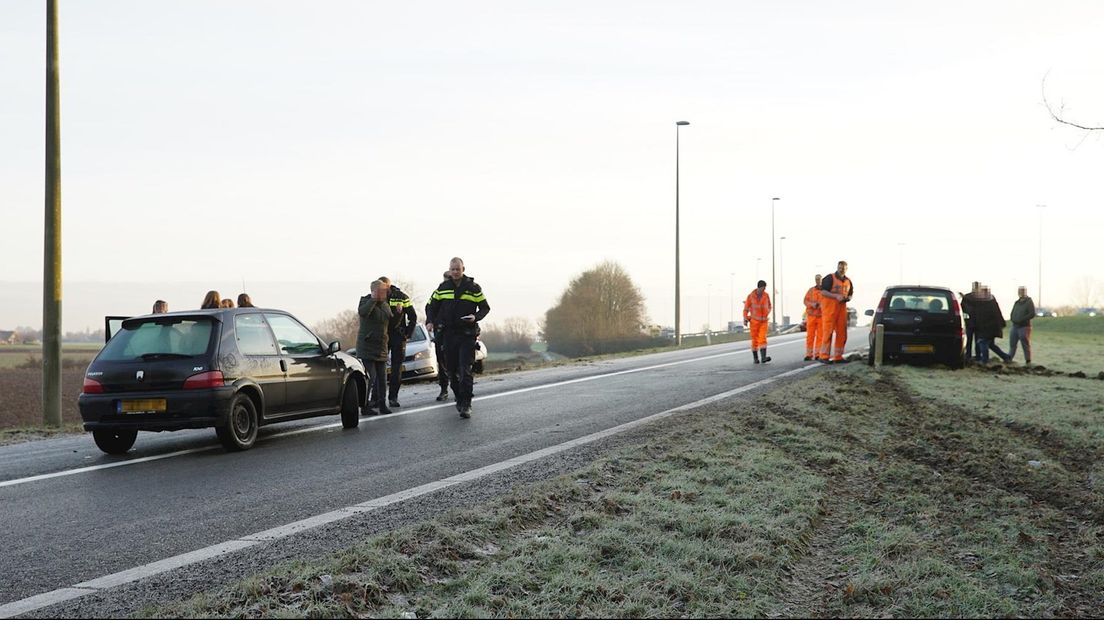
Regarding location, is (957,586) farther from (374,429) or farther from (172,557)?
(374,429)

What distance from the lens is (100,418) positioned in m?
10.4

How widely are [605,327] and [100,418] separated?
79.3 m

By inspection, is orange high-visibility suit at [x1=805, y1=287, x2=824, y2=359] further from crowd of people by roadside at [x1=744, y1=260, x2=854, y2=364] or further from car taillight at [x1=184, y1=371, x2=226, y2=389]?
car taillight at [x1=184, y1=371, x2=226, y2=389]

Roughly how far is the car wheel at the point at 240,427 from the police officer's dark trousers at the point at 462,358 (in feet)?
10.1

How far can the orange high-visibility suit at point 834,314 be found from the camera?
20812 millimetres

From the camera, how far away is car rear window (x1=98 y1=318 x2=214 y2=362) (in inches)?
417

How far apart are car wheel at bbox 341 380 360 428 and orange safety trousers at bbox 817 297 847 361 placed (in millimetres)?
11562

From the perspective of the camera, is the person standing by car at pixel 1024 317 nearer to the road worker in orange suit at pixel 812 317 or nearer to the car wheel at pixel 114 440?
the road worker in orange suit at pixel 812 317

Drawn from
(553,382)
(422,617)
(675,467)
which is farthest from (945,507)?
(553,382)

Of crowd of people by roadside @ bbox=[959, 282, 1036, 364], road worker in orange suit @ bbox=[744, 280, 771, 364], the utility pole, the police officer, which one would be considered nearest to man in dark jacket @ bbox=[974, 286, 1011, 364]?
crowd of people by roadside @ bbox=[959, 282, 1036, 364]

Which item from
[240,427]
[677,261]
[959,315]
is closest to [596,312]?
[677,261]

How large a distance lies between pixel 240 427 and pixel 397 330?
4.75m

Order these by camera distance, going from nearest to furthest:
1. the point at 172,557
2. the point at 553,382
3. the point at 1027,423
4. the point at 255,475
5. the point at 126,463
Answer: the point at 172,557
the point at 255,475
the point at 126,463
the point at 1027,423
the point at 553,382

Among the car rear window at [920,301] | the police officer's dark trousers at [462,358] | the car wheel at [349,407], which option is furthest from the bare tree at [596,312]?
the car wheel at [349,407]
